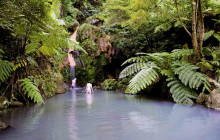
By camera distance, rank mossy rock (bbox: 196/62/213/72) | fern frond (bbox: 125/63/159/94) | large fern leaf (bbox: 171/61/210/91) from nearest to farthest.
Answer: large fern leaf (bbox: 171/61/210/91) < mossy rock (bbox: 196/62/213/72) < fern frond (bbox: 125/63/159/94)

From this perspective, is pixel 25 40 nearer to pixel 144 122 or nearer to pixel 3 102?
pixel 3 102

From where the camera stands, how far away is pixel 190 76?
488 cm

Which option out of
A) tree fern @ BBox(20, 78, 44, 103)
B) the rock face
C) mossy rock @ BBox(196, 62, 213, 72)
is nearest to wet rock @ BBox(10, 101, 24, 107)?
tree fern @ BBox(20, 78, 44, 103)

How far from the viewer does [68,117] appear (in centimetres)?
353

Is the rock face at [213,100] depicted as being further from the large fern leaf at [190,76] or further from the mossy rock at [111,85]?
the mossy rock at [111,85]

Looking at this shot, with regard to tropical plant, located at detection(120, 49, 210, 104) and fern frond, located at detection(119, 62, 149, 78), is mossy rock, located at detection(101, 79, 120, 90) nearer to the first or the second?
fern frond, located at detection(119, 62, 149, 78)

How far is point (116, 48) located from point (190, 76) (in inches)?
258

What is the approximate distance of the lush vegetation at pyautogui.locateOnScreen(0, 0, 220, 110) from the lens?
414 cm

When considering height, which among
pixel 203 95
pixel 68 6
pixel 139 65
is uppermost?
pixel 68 6

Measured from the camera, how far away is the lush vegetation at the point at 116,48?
4145 millimetres

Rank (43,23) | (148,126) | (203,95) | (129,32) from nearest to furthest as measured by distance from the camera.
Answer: (148,126) → (43,23) → (203,95) → (129,32)

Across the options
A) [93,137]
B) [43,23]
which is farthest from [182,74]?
[43,23]

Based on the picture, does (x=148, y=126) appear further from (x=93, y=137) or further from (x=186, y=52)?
(x=186, y=52)

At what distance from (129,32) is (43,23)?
712 centimetres
